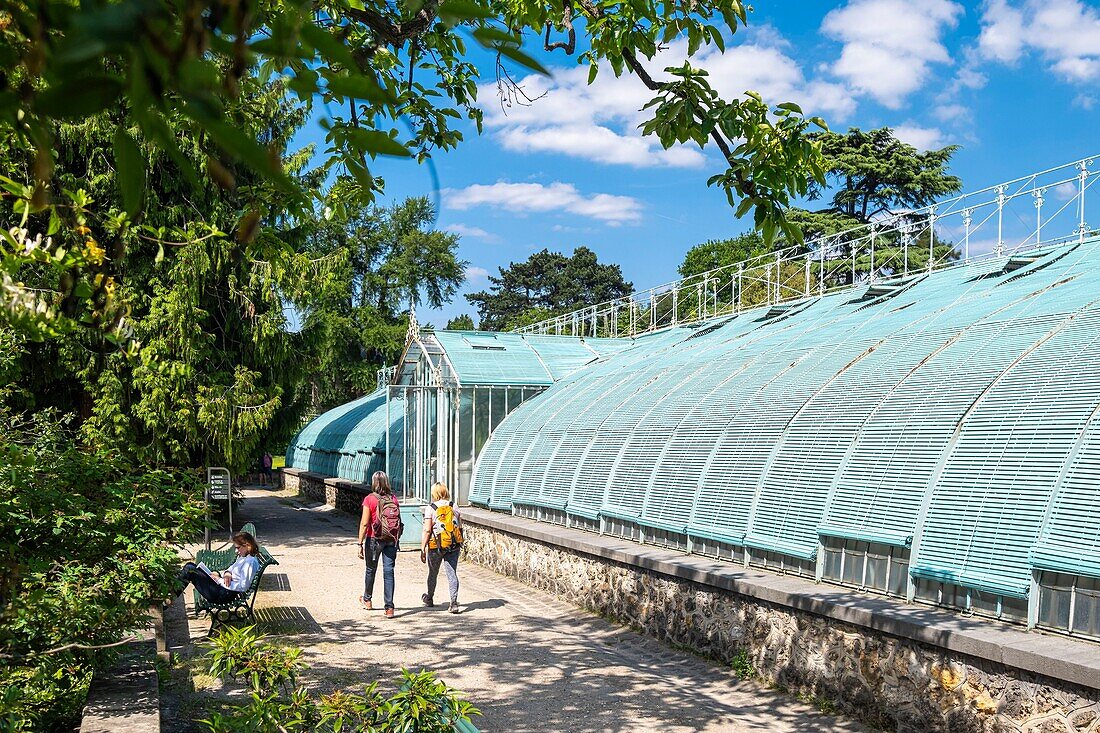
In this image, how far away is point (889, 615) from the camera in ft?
25.1

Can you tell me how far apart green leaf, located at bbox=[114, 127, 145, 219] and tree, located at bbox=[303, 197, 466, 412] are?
159 feet

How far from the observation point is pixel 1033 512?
7262 mm

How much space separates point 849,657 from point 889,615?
0.75 metres

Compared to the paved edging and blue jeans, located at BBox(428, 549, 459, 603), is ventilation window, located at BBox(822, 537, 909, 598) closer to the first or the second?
blue jeans, located at BBox(428, 549, 459, 603)

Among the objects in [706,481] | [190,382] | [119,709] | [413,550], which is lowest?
[413,550]

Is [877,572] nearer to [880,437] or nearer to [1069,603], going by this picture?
[880,437]

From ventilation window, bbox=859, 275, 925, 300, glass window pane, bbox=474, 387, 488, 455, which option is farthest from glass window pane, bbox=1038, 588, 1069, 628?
glass window pane, bbox=474, 387, 488, 455

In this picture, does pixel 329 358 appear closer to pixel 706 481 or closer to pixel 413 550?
pixel 413 550

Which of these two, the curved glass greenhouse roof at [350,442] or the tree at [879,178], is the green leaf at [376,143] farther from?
the tree at [879,178]

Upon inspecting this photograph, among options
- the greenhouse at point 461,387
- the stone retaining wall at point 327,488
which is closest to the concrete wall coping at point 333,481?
the stone retaining wall at point 327,488

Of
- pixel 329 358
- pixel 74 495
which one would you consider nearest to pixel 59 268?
pixel 74 495

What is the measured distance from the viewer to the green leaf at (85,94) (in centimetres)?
122

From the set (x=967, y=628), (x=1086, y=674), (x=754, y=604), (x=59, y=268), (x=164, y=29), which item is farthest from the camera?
(x=754, y=604)

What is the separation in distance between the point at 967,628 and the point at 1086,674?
1184mm
